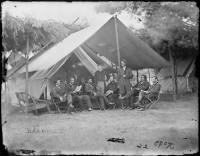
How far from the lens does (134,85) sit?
6152 millimetres

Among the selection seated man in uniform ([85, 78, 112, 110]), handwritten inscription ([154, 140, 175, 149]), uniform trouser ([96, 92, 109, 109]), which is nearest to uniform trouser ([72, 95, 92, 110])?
seated man in uniform ([85, 78, 112, 110])

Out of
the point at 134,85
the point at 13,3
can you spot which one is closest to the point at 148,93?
the point at 134,85

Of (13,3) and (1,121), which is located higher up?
(13,3)

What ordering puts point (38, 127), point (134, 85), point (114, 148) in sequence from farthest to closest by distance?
point (134, 85)
point (38, 127)
point (114, 148)

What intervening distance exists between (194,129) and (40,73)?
356cm

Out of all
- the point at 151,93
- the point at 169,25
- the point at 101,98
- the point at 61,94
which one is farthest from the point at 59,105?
the point at 169,25

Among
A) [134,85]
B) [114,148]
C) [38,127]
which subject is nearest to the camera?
[114,148]

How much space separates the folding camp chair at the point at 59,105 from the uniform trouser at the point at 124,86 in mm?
1246

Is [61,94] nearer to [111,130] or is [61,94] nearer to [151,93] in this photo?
Result: [111,130]

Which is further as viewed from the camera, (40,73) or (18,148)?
(40,73)

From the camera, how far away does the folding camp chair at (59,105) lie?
5.99 m

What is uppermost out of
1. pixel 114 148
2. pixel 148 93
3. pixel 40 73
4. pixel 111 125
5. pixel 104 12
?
pixel 104 12

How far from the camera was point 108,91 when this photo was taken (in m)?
6.16

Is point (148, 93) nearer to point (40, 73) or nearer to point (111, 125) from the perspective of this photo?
point (111, 125)
